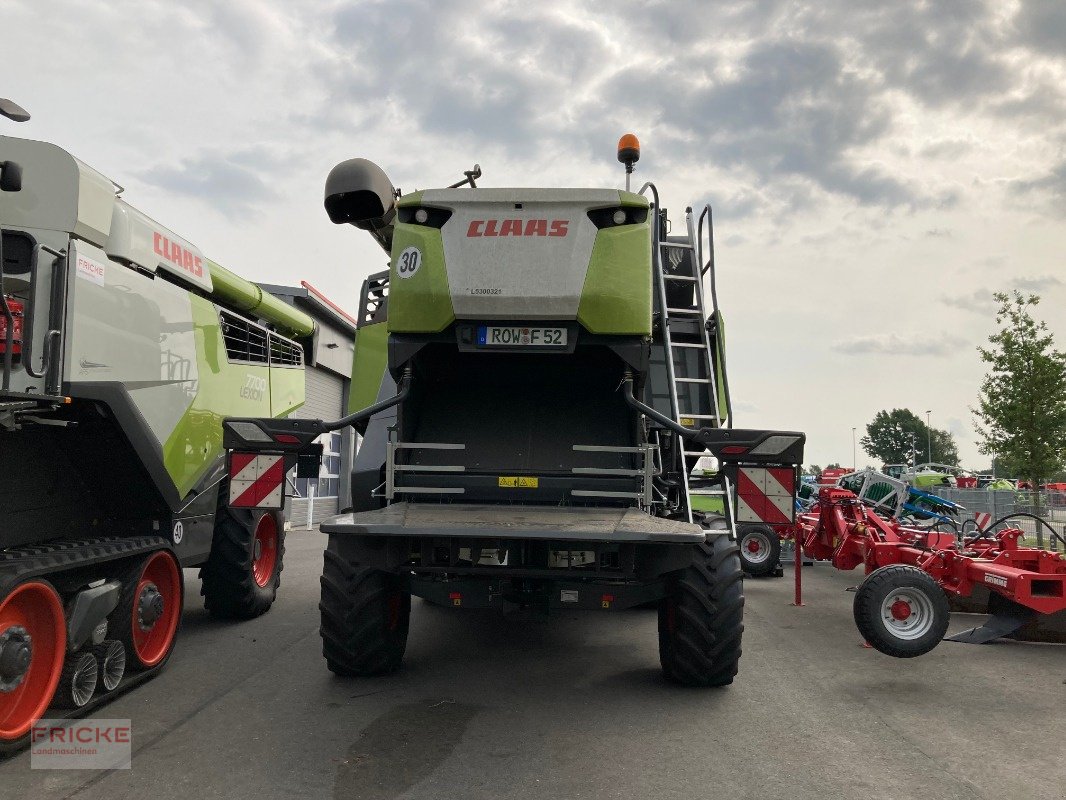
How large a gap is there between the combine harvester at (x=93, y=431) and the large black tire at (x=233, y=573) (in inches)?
4.9

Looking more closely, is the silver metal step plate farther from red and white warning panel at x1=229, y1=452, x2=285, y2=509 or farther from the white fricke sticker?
the white fricke sticker

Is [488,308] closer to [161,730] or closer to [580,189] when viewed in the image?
[580,189]

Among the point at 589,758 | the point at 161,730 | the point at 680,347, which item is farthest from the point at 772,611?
the point at 161,730

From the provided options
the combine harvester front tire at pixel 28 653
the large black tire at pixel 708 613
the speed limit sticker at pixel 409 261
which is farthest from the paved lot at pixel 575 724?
the speed limit sticker at pixel 409 261

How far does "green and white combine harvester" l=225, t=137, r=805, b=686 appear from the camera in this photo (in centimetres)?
465

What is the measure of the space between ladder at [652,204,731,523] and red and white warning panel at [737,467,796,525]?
2.30m

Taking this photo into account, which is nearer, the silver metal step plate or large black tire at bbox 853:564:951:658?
the silver metal step plate

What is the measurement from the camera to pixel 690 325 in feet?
26.2

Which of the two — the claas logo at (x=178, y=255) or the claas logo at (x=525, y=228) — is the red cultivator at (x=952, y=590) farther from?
the claas logo at (x=178, y=255)

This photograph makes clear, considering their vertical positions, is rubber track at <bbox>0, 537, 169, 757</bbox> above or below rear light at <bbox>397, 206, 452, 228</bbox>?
below

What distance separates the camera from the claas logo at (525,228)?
5137 millimetres

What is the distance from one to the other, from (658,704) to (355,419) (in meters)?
2.71

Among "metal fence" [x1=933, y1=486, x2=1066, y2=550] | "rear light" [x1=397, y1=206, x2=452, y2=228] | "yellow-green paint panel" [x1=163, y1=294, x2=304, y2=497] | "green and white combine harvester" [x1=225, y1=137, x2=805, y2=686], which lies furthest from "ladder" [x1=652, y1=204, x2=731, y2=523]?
"metal fence" [x1=933, y1=486, x2=1066, y2=550]

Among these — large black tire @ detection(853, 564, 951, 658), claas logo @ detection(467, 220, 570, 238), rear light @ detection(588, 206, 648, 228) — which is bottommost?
large black tire @ detection(853, 564, 951, 658)
